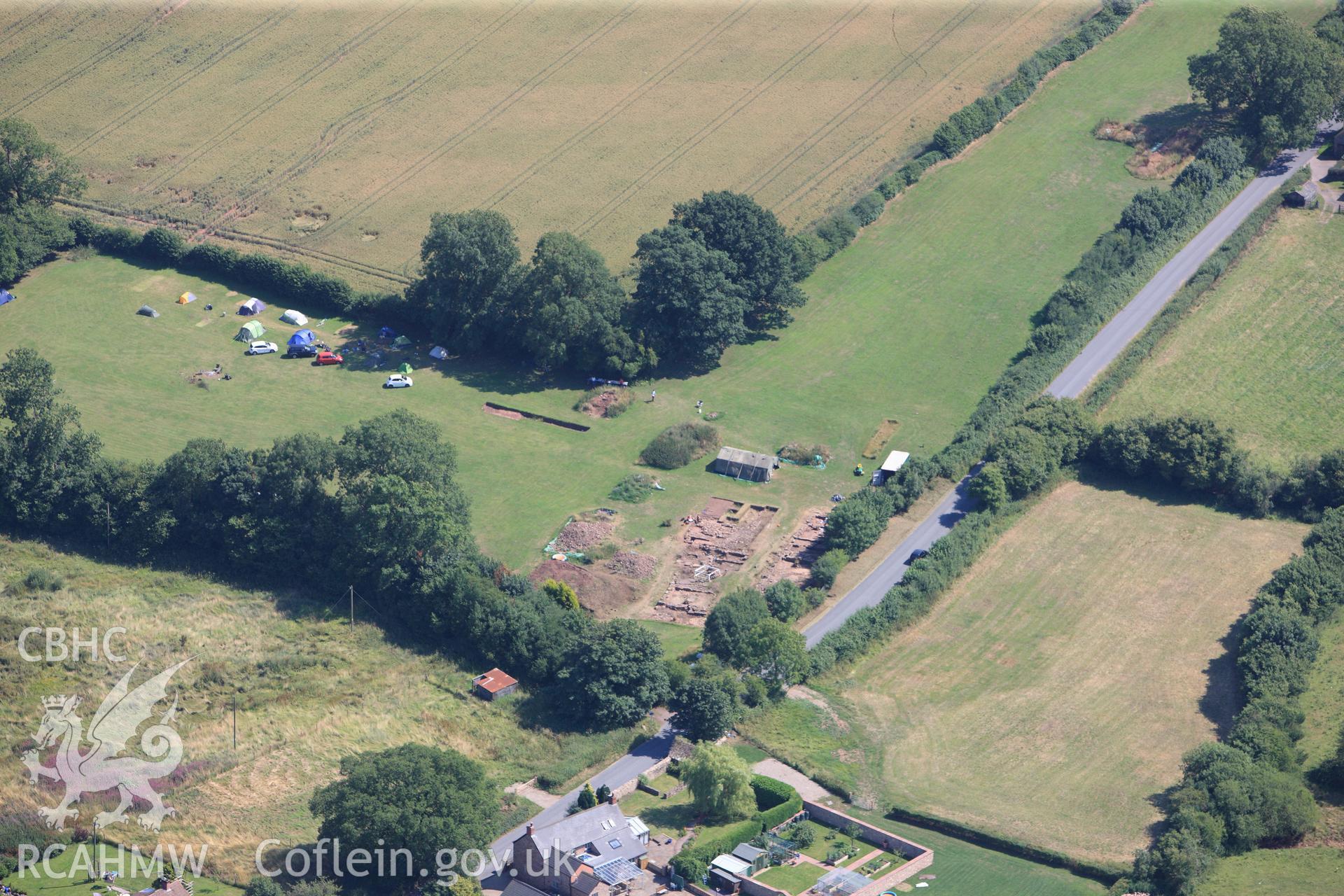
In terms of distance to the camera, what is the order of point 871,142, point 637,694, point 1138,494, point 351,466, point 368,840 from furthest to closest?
1. point 871,142
2. point 1138,494
3. point 351,466
4. point 637,694
5. point 368,840

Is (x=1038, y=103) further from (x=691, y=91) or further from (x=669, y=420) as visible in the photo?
(x=669, y=420)

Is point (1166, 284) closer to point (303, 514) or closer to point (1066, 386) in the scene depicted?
point (1066, 386)

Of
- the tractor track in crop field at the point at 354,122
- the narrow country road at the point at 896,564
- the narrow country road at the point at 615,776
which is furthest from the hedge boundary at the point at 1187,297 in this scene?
the tractor track in crop field at the point at 354,122

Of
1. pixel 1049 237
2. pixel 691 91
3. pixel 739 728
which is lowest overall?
pixel 739 728

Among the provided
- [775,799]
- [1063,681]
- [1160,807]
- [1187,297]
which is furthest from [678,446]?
[1160,807]

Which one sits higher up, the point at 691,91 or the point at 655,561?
the point at 691,91

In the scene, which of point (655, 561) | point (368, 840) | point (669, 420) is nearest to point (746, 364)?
point (669, 420)
